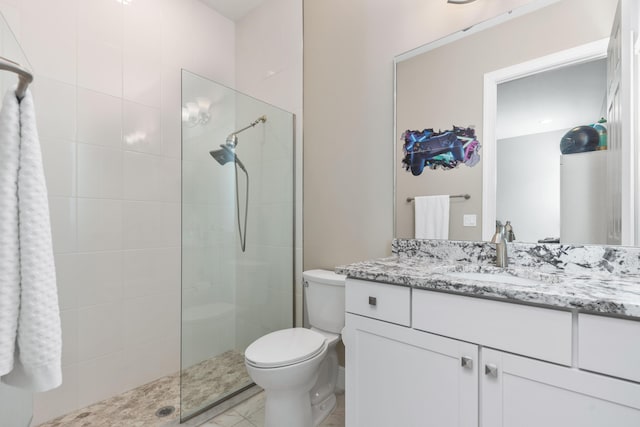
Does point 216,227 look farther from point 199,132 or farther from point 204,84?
point 204,84

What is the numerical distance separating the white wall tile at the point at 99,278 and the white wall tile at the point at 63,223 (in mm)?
87

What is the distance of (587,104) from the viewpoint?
49.4 inches

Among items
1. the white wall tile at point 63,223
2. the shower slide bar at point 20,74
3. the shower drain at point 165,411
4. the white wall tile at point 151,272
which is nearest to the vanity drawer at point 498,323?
the shower slide bar at point 20,74

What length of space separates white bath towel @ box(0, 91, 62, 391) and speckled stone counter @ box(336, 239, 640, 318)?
0.94 metres

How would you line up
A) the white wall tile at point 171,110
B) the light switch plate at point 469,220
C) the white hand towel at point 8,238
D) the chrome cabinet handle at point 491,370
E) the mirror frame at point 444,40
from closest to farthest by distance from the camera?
the white hand towel at point 8,238 → the chrome cabinet handle at point 491,370 → the mirror frame at point 444,40 → the light switch plate at point 469,220 → the white wall tile at point 171,110

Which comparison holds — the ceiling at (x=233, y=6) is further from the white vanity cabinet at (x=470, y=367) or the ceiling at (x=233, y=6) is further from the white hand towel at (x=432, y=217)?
the white vanity cabinet at (x=470, y=367)

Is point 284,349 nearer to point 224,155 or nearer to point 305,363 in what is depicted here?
point 305,363

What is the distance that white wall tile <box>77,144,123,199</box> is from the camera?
1.82 meters

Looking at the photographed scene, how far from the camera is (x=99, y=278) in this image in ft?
6.16

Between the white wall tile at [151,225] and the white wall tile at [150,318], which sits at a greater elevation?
the white wall tile at [151,225]

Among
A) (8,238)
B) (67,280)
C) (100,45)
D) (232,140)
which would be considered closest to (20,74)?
(8,238)

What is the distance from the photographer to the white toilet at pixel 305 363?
55.3 inches

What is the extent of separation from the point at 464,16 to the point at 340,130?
87 centimetres

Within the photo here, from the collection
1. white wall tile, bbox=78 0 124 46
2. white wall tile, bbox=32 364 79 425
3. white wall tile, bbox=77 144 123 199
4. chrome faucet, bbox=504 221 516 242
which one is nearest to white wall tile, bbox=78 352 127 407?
white wall tile, bbox=32 364 79 425
